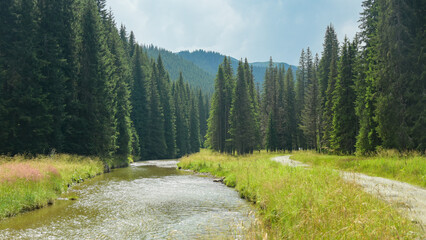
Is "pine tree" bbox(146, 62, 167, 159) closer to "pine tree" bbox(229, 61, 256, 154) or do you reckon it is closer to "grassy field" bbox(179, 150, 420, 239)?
"pine tree" bbox(229, 61, 256, 154)

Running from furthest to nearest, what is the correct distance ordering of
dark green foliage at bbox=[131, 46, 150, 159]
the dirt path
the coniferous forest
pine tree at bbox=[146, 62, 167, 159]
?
pine tree at bbox=[146, 62, 167, 159] < dark green foliage at bbox=[131, 46, 150, 159] < the coniferous forest < the dirt path

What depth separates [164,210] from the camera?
1210 centimetres

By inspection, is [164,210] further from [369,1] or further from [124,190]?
[369,1]

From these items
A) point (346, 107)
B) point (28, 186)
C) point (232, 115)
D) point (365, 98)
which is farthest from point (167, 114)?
point (28, 186)

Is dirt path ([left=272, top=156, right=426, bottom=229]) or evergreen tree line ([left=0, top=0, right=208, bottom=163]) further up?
evergreen tree line ([left=0, top=0, right=208, bottom=163])

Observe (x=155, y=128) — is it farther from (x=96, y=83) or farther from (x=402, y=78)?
(x=402, y=78)

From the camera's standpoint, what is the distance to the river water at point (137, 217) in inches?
344

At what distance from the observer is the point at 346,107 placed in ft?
110

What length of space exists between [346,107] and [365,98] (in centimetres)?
719

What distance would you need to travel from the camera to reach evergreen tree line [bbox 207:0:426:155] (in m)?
20.8

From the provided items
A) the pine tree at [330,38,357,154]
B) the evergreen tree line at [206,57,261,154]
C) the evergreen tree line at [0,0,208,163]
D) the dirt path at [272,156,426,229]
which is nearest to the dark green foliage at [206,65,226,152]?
the evergreen tree line at [206,57,261,154]

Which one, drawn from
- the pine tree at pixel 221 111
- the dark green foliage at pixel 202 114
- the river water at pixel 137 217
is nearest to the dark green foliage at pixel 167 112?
the pine tree at pixel 221 111

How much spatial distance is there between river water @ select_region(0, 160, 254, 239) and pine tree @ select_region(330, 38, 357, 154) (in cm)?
2265

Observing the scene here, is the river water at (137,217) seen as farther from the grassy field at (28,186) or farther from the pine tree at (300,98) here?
the pine tree at (300,98)
